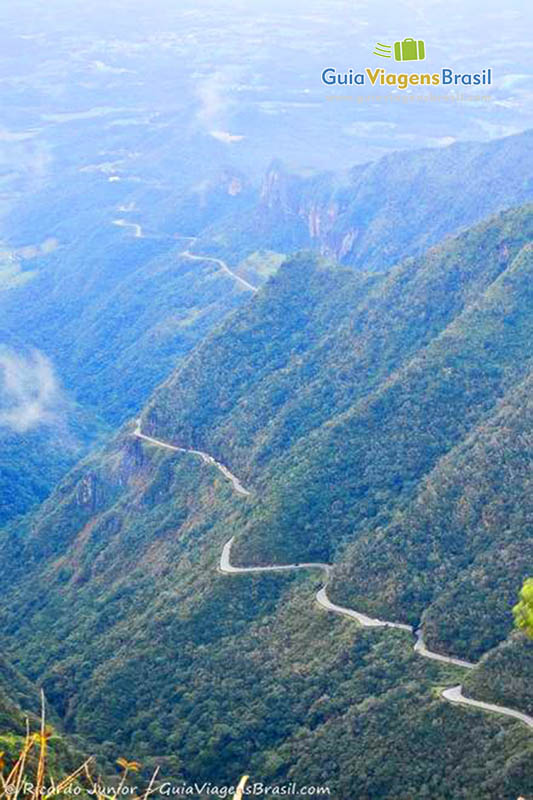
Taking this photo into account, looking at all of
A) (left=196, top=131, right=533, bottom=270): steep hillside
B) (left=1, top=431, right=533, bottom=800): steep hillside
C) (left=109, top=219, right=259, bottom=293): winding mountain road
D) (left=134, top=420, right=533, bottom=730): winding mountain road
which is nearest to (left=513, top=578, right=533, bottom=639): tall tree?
(left=1, top=431, right=533, bottom=800): steep hillside

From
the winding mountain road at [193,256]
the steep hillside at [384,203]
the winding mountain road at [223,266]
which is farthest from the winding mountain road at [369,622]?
the steep hillside at [384,203]

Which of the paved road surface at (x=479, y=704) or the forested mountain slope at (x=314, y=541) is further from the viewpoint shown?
Answer: the forested mountain slope at (x=314, y=541)

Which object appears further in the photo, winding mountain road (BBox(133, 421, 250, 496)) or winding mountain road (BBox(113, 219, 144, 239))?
winding mountain road (BBox(113, 219, 144, 239))

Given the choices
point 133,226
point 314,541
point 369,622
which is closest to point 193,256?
point 133,226

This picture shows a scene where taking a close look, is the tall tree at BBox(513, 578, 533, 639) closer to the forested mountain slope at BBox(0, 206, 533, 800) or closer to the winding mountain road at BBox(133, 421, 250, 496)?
the forested mountain slope at BBox(0, 206, 533, 800)

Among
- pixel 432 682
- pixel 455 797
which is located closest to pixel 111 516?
pixel 432 682

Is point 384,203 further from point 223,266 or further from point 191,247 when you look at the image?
point 191,247

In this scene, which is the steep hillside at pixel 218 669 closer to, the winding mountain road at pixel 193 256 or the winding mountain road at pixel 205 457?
the winding mountain road at pixel 205 457

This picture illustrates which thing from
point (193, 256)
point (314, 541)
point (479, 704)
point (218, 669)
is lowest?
point (193, 256)

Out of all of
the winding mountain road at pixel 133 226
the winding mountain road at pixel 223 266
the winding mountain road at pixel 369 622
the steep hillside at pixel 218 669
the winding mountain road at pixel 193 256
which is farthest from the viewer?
the winding mountain road at pixel 133 226
